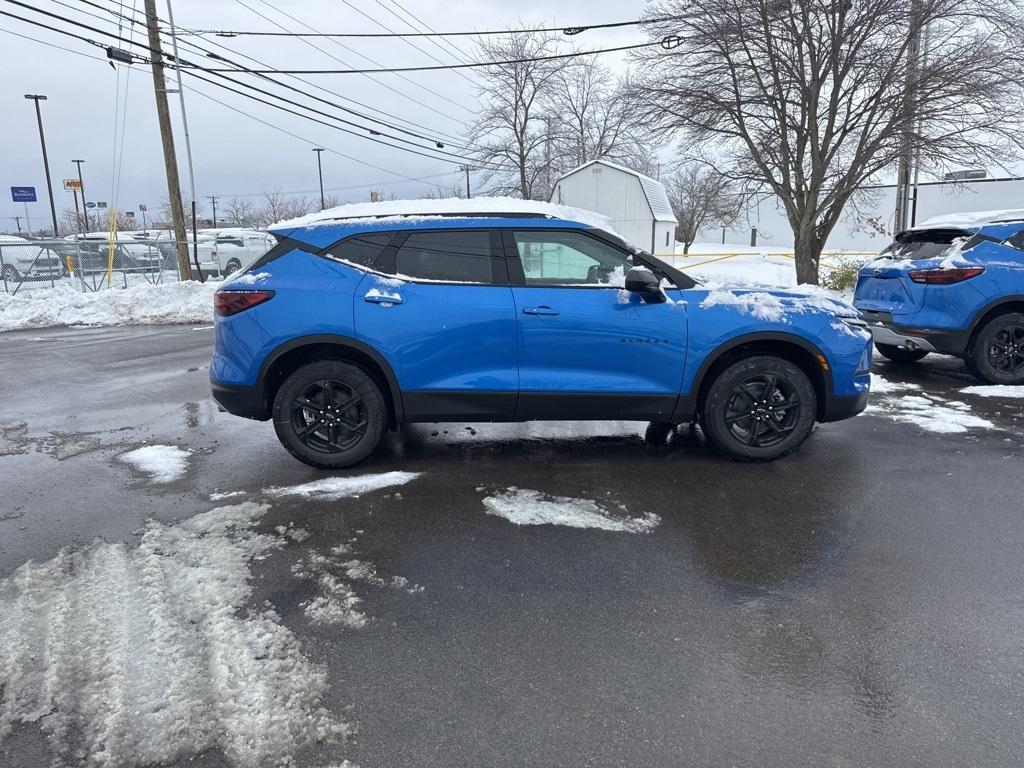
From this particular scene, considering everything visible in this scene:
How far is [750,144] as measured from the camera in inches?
587

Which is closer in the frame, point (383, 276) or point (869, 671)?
point (869, 671)

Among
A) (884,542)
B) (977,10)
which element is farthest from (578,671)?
(977,10)

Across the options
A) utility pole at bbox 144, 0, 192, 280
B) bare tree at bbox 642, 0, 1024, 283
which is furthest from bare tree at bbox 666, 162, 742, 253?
utility pole at bbox 144, 0, 192, 280

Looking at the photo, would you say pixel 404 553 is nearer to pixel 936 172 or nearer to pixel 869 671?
pixel 869 671

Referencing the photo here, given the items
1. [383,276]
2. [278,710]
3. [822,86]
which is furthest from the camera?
[822,86]

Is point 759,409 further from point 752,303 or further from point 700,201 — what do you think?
point 700,201

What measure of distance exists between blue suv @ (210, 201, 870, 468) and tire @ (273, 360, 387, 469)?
0.01 metres

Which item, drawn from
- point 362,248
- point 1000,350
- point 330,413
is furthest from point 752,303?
point 1000,350

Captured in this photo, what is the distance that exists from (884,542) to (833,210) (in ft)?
43.9

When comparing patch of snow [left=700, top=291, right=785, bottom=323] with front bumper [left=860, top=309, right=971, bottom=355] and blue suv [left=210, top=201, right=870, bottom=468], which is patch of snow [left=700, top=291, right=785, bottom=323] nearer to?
blue suv [left=210, top=201, right=870, bottom=468]

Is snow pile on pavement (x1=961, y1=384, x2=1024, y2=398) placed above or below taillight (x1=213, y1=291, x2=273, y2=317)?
below

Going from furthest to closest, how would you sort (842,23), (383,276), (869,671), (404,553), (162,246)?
(162,246)
(842,23)
(383,276)
(404,553)
(869,671)

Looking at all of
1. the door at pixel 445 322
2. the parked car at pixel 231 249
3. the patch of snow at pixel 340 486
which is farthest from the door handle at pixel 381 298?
the parked car at pixel 231 249

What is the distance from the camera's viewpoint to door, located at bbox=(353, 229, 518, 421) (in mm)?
4754
